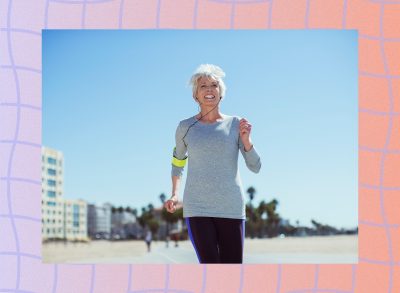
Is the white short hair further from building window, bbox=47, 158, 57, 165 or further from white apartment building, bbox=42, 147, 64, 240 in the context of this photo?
building window, bbox=47, 158, 57, 165

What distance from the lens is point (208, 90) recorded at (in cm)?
297

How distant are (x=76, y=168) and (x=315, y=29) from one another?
269 centimetres

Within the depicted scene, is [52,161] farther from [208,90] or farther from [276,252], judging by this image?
[208,90]

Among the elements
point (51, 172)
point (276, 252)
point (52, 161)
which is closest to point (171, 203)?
point (51, 172)

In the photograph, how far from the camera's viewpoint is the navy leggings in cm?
280

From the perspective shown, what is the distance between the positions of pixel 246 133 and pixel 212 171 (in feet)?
0.74

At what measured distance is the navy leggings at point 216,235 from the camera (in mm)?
2803

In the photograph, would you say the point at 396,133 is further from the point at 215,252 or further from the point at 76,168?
the point at 76,168

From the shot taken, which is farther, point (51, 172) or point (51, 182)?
point (51, 172)

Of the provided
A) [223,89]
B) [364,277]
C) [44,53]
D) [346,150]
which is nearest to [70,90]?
[44,53]

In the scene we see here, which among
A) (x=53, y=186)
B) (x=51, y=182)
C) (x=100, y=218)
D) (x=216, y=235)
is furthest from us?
(x=100, y=218)

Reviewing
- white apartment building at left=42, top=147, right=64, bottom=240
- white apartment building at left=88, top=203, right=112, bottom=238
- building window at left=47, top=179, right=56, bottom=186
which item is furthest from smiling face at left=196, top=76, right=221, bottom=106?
white apartment building at left=88, top=203, right=112, bottom=238

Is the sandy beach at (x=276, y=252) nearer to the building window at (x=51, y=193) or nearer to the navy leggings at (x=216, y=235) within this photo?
the building window at (x=51, y=193)

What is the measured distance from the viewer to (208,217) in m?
2.83
